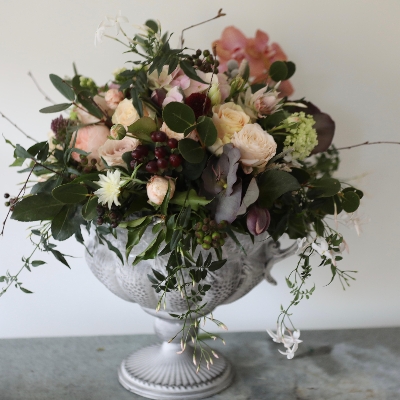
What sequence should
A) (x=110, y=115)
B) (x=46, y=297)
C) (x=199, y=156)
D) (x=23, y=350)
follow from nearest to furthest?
(x=199, y=156)
(x=110, y=115)
(x=23, y=350)
(x=46, y=297)

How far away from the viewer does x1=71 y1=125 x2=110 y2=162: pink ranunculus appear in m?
0.73

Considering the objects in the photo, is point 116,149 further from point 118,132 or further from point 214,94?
point 214,94

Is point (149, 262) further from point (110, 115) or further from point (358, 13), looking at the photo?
point (358, 13)

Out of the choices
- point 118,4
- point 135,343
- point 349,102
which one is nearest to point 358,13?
point 349,102

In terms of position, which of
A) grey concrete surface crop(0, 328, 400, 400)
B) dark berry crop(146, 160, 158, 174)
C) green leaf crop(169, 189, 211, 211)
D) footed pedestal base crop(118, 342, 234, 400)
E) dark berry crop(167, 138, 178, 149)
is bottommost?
grey concrete surface crop(0, 328, 400, 400)

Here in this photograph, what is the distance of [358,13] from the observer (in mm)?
1101

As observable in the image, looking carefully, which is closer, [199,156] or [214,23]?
[199,156]

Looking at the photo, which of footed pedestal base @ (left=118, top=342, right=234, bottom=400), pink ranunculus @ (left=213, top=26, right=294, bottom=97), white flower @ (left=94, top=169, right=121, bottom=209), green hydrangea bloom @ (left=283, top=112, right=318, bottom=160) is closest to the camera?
white flower @ (left=94, top=169, right=121, bottom=209)

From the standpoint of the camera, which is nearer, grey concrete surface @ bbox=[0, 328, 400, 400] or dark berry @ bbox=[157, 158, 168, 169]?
dark berry @ bbox=[157, 158, 168, 169]

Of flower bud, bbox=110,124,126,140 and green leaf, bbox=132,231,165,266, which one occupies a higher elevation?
flower bud, bbox=110,124,126,140

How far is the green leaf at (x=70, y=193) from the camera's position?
0.64 meters

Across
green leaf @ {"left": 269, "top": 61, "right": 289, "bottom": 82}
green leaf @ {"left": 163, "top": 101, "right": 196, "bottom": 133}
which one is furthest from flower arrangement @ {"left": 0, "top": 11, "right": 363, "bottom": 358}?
green leaf @ {"left": 269, "top": 61, "right": 289, "bottom": 82}

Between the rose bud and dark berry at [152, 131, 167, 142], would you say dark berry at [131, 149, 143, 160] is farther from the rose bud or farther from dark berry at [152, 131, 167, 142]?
the rose bud

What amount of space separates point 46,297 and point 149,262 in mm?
455
